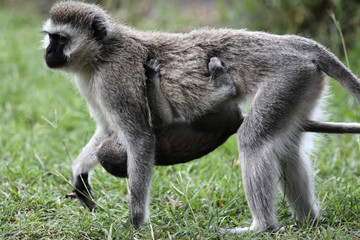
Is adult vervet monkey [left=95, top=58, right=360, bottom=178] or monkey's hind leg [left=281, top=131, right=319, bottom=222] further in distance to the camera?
monkey's hind leg [left=281, top=131, right=319, bottom=222]

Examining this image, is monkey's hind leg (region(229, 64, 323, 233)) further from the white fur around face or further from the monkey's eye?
the monkey's eye

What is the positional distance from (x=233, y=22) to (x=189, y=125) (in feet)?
20.4

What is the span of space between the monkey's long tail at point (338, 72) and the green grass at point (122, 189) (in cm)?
104

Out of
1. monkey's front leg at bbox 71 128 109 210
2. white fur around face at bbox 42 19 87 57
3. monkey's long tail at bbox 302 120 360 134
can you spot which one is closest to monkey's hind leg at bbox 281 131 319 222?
monkey's long tail at bbox 302 120 360 134

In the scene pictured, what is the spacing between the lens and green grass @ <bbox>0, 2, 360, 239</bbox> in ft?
16.2

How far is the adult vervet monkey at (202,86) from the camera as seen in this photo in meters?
4.79

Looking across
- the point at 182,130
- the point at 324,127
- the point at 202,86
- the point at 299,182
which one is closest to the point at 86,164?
the point at 182,130

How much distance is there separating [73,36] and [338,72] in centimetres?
260

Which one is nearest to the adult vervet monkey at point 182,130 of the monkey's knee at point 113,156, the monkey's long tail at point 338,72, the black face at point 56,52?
the monkey's knee at point 113,156

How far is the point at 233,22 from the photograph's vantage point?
36.9 feet

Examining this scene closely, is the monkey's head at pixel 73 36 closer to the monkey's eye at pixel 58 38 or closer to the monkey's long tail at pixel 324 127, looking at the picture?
the monkey's eye at pixel 58 38

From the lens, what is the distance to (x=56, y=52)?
538cm

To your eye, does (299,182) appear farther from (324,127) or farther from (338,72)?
(338,72)

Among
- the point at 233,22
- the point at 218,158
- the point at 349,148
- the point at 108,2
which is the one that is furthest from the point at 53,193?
the point at 108,2
